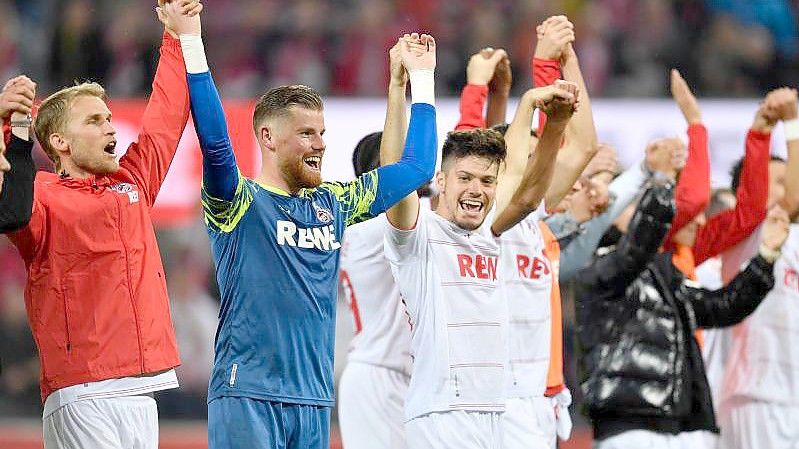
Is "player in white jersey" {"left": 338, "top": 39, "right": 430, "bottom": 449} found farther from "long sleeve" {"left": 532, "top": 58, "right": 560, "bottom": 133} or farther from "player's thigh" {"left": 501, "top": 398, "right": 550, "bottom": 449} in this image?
"long sleeve" {"left": 532, "top": 58, "right": 560, "bottom": 133}

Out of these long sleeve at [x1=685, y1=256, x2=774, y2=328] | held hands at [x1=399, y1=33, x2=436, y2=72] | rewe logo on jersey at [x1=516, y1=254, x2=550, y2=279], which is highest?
held hands at [x1=399, y1=33, x2=436, y2=72]

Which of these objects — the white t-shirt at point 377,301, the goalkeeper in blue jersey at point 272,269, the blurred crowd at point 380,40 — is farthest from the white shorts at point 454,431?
the blurred crowd at point 380,40

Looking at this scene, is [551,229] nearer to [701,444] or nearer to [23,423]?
[701,444]

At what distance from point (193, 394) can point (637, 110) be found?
207 inches

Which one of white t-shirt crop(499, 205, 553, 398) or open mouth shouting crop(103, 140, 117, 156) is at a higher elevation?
open mouth shouting crop(103, 140, 117, 156)

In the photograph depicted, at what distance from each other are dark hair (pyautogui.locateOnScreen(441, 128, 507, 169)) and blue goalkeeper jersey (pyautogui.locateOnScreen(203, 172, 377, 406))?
3.21 ft

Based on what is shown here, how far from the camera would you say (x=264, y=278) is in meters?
5.28

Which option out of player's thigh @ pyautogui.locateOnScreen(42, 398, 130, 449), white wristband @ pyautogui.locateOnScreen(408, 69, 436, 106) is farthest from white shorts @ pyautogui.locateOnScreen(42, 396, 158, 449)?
white wristband @ pyautogui.locateOnScreen(408, 69, 436, 106)

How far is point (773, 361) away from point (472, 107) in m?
2.87

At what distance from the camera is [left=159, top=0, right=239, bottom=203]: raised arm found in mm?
5117

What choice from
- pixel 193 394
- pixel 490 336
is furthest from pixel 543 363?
pixel 193 394

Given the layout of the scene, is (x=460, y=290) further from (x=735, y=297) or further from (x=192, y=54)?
(x=735, y=297)

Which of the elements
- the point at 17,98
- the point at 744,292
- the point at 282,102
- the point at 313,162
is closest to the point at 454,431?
the point at 313,162

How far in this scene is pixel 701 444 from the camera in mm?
7758
